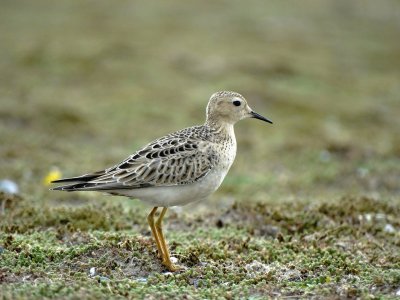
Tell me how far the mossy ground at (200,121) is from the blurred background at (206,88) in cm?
10

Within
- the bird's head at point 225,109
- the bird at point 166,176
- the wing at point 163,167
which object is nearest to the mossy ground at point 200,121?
the bird at point 166,176

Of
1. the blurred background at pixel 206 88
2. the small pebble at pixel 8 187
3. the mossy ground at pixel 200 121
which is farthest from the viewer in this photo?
the blurred background at pixel 206 88

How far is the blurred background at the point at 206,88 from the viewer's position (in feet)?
56.2

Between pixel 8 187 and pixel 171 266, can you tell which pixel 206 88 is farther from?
pixel 171 266

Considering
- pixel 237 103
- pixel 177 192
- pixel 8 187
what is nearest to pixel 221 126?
pixel 237 103

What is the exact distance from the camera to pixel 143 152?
984cm

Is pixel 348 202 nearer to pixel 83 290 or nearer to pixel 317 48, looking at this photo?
pixel 83 290

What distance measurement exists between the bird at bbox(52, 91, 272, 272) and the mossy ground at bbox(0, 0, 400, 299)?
0.72 m

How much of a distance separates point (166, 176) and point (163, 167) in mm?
162

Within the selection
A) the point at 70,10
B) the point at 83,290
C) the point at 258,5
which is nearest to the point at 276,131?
the point at 83,290

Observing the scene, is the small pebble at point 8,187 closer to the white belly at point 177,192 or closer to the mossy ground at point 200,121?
the mossy ground at point 200,121

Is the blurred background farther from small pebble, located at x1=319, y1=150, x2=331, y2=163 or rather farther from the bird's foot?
the bird's foot

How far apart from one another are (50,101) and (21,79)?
13.9 feet

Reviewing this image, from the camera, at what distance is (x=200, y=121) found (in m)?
23.0
